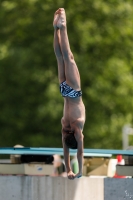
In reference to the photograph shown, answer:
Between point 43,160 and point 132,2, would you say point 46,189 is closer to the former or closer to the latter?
point 43,160

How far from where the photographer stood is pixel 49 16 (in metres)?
26.7

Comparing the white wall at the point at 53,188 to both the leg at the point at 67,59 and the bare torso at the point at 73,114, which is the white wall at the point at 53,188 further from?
the leg at the point at 67,59

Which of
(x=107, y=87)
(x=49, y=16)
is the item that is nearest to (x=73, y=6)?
(x=49, y=16)

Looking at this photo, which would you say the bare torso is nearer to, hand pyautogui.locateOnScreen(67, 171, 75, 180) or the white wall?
hand pyautogui.locateOnScreen(67, 171, 75, 180)

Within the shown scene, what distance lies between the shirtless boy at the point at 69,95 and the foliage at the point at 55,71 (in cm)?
1367

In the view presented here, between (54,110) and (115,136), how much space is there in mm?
2002

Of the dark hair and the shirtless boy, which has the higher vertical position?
the shirtless boy

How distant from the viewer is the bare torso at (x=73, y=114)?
1115 centimetres

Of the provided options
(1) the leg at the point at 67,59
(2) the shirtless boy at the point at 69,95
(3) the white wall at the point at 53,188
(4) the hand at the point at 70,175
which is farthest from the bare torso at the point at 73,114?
(3) the white wall at the point at 53,188

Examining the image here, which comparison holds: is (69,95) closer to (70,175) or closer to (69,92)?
(69,92)

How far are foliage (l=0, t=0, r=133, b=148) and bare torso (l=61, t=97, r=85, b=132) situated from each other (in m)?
13.7

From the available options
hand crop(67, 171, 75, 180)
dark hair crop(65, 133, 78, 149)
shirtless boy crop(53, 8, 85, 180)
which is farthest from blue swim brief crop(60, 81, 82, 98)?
hand crop(67, 171, 75, 180)

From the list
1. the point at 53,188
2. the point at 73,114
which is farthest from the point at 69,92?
the point at 53,188

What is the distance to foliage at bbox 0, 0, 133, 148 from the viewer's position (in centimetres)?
2564
